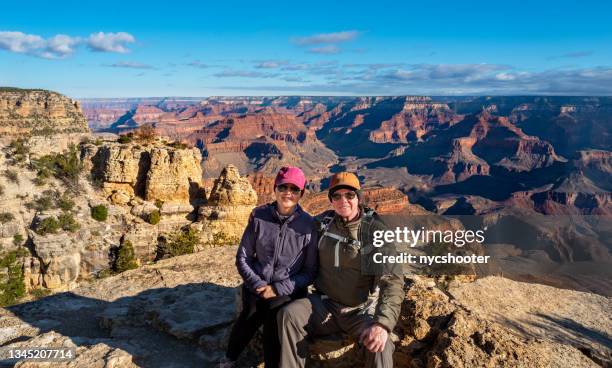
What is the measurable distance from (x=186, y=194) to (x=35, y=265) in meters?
8.40

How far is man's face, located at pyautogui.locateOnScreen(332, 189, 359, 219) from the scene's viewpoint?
515 cm

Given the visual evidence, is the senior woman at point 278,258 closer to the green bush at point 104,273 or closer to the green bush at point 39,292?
the green bush at point 104,273

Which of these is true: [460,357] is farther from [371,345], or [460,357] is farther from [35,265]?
[35,265]

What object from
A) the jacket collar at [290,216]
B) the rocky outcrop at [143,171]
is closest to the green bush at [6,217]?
the rocky outcrop at [143,171]

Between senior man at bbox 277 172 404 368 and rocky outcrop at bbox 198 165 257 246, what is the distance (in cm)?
1748

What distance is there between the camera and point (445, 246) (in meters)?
12.7

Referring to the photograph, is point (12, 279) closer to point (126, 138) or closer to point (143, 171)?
point (143, 171)

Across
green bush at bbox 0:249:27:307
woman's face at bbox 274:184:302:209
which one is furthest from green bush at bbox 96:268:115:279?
woman's face at bbox 274:184:302:209

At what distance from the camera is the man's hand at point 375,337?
4.41m

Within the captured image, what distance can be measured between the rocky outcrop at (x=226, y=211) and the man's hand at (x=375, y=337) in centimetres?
1841

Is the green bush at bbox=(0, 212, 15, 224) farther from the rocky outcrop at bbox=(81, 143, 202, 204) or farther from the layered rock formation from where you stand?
the layered rock formation

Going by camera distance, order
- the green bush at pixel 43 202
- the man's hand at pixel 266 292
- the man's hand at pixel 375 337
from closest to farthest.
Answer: the man's hand at pixel 375 337, the man's hand at pixel 266 292, the green bush at pixel 43 202

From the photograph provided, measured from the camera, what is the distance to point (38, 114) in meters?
45.1

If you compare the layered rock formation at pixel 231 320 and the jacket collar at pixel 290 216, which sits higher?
the jacket collar at pixel 290 216
